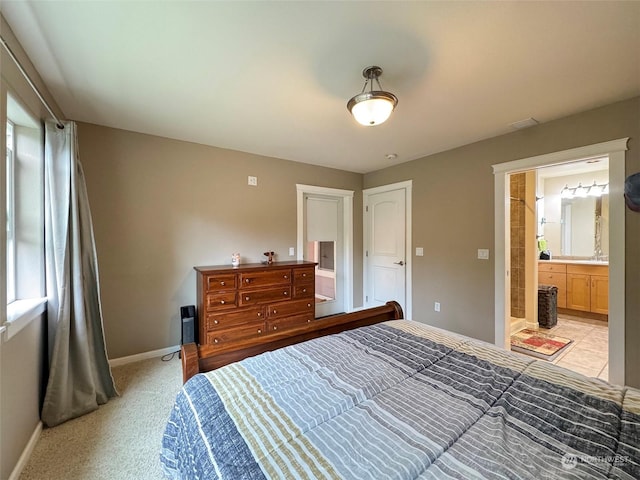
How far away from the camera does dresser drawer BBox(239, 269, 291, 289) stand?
2.95 m

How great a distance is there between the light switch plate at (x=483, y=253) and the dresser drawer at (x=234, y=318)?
106 inches

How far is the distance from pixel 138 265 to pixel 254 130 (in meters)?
1.96

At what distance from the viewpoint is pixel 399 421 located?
100cm

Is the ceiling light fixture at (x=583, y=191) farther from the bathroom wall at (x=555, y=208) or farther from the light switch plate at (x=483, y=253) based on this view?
the light switch plate at (x=483, y=253)

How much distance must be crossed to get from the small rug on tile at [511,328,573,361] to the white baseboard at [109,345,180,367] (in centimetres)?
417

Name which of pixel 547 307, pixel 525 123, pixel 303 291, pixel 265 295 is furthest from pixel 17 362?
pixel 547 307

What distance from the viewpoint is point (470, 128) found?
277 cm

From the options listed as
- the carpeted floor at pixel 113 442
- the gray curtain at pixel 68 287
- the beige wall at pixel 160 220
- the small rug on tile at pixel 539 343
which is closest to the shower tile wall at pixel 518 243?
the small rug on tile at pixel 539 343

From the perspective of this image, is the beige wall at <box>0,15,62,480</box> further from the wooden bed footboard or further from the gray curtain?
the wooden bed footboard

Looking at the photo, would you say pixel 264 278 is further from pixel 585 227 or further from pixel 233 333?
pixel 585 227

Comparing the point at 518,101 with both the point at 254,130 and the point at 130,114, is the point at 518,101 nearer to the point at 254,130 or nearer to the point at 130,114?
the point at 254,130

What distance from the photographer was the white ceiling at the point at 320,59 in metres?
1.36

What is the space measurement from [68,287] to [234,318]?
1409mm

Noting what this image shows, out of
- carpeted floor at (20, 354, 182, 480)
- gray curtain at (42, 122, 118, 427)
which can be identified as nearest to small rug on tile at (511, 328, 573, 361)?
carpeted floor at (20, 354, 182, 480)
